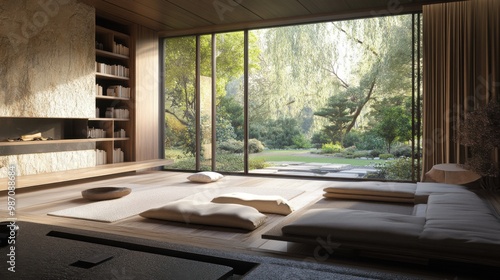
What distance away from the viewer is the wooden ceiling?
5273 millimetres

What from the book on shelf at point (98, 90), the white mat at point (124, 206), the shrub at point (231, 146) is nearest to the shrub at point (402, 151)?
the shrub at point (231, 146)

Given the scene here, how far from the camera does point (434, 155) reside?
5.04m

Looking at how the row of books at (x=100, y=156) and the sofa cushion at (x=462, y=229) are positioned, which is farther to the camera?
the row of books at (x=100, y=156)

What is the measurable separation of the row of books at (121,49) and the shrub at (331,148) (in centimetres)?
535

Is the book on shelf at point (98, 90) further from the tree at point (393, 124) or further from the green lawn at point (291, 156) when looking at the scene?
the tree at point (393, 124)

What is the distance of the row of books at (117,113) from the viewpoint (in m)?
6.10

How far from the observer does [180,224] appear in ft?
9.75

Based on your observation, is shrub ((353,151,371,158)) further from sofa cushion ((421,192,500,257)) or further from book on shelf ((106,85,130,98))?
sofa cushion ((421,192,500,257))

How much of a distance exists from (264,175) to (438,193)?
3236mm

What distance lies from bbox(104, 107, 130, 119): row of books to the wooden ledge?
0.74m

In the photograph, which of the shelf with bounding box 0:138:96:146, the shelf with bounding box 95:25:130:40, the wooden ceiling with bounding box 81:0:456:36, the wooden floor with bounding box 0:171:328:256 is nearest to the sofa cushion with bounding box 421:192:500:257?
the wooden floor with bounding box 0:171:328:256

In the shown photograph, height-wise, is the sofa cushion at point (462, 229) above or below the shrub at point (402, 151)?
below

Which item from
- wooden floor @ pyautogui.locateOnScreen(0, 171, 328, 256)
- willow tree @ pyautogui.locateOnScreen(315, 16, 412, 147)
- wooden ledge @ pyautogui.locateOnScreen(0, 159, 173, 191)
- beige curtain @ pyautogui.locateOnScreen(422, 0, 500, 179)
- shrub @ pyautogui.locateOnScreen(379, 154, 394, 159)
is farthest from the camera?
shrub @ pyautogui.locateOnScreen(379, 154, 394, 159)

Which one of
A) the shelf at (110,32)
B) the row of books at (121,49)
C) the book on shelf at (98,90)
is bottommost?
the book on shelf at (98,90)
